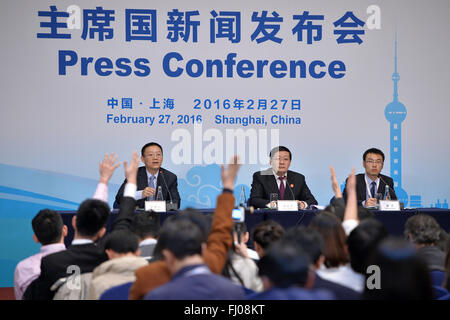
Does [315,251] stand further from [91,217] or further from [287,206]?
[287,206]

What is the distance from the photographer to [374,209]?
13.8ft

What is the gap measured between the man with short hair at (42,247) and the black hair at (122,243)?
533mm

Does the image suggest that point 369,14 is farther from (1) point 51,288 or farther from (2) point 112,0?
(1) point 51,288

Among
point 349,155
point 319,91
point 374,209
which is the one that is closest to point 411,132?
point 349,155

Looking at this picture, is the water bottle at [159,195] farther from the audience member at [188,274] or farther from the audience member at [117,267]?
the audience member at [188,274]

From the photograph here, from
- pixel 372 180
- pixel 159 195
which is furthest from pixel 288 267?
pixel 372 180

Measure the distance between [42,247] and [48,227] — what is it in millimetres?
106

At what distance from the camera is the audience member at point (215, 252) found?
174cm

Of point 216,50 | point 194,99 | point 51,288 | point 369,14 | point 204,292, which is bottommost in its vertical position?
point 51,288

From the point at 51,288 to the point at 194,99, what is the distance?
3706mm

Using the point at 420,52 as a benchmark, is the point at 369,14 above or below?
above

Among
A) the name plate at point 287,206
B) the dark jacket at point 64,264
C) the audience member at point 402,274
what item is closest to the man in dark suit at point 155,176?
the name plate at point 287,206
